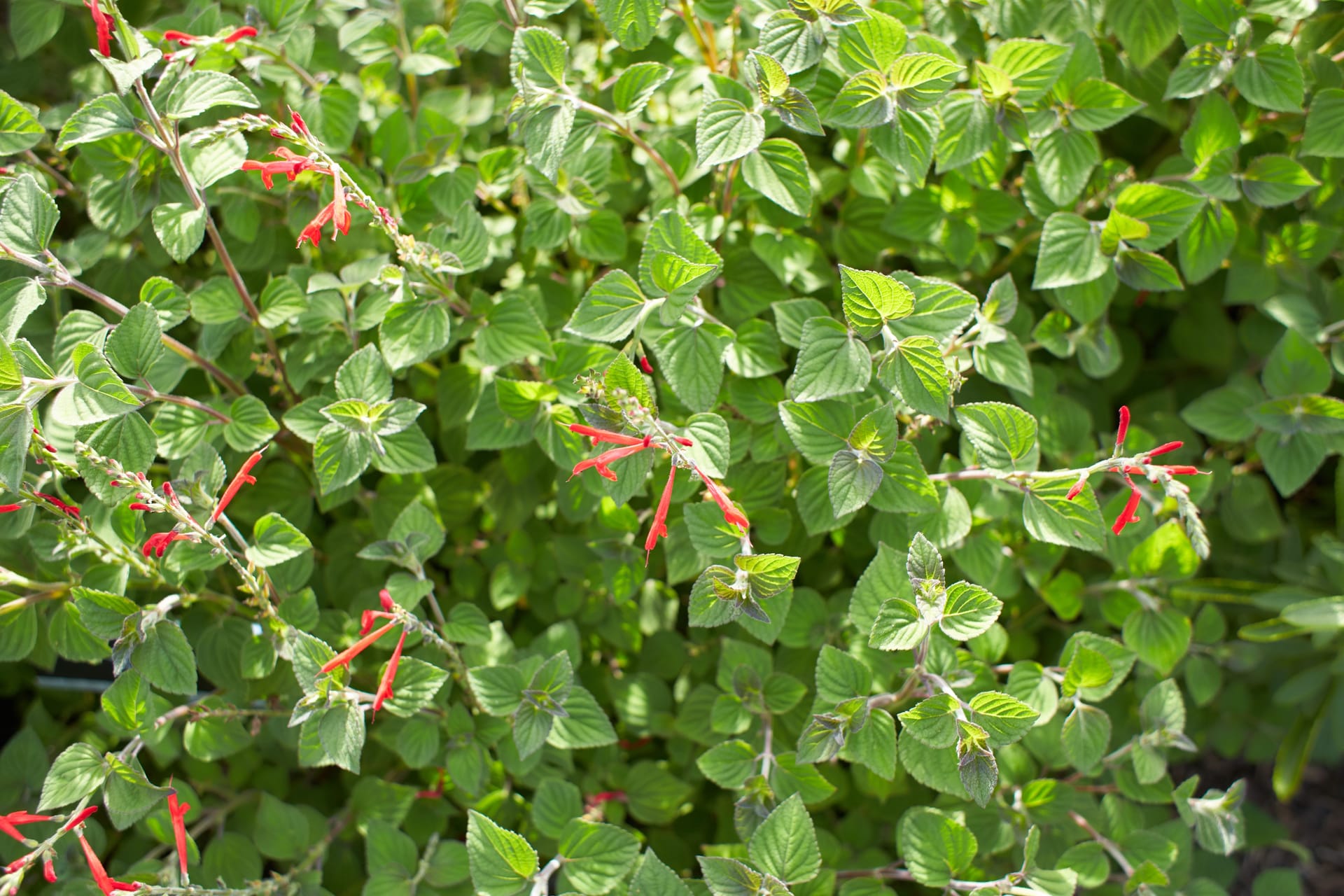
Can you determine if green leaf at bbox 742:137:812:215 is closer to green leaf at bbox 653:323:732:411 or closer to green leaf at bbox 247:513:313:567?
green leaf at bbox 653:323:732:411

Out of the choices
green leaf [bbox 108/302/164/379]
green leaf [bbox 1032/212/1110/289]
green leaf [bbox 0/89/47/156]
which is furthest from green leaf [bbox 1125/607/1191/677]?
green leaf [bbox 0/89/47/156]

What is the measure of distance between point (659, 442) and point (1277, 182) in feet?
4.48

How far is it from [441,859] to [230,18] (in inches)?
63.9

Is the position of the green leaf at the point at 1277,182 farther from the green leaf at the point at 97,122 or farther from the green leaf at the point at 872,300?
the green leaf at the point at 97,122

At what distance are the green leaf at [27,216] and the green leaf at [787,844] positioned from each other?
1.42 meters

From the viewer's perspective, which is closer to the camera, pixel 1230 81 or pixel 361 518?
pixel 1230 81

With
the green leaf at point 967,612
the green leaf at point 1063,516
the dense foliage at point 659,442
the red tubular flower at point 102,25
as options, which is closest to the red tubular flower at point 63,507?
the dense foliage at point 659,442

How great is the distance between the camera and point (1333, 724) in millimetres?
2096

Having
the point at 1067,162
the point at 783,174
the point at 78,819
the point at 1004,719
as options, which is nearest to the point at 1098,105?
the point at 1067,162

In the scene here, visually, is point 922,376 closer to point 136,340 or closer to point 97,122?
point 136,340

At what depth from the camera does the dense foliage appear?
1380 mm

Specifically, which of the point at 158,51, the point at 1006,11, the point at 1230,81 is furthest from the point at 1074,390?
the point at 158,51

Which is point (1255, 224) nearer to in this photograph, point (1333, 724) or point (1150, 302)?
point (1150, 302)

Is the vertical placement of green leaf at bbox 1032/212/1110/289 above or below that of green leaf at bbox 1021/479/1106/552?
above
